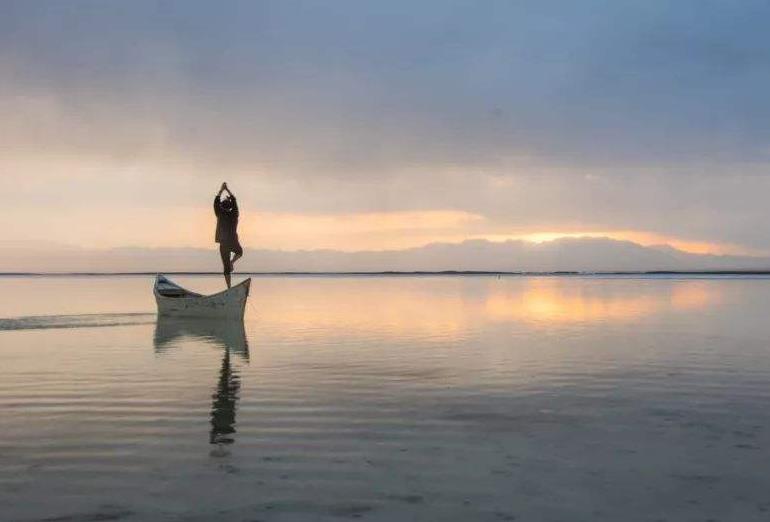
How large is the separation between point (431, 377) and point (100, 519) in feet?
42.7

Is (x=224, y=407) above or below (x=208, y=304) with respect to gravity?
below

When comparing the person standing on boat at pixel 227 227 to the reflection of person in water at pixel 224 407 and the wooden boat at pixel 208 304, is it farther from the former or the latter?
the reflection of person in water at pixel 224 407

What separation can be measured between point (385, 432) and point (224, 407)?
4239mm

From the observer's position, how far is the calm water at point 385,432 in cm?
938

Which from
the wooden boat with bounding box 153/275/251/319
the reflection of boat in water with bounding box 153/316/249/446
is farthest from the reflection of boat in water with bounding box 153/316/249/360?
the wooden boat with bounding box 153/275/251/319

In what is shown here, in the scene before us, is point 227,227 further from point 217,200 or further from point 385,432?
point 385,432

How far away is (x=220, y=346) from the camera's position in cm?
2984

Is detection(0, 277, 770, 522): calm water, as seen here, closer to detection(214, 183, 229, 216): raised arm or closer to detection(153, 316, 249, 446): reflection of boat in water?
detection(153, 316, 249, 446): reflection of boat in water

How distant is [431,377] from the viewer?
20797 millimetres

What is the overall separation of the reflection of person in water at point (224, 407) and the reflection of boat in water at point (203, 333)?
5.06 m

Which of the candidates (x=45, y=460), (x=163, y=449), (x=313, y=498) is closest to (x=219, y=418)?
(x=163, y=449)

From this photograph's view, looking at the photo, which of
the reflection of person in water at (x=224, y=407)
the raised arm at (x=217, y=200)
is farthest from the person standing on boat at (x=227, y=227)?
the reflection of person in water at (x=224, y=407)

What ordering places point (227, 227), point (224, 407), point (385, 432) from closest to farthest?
point (385, 432), point (224, 407), point (227, 227)

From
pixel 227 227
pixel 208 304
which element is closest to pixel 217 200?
pixel 227 227
